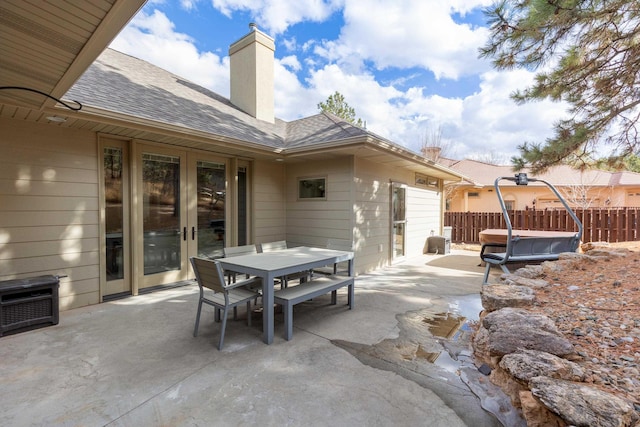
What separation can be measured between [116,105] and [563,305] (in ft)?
18.7

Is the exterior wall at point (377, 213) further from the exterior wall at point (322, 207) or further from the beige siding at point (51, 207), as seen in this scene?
the beige siding at point (51, 207)

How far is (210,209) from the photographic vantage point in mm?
5613

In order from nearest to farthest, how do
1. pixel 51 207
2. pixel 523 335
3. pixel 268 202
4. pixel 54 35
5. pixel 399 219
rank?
pixel 54 35 → pixel 523 335 → pixel 51 207 → pixel 268 202 → pixel 399 219

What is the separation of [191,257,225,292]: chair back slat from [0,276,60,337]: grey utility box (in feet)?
6.16

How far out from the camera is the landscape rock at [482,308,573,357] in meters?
2.02

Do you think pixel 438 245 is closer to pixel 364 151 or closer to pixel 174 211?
pixel 364 151

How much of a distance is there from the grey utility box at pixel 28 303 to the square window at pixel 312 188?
4.28 m

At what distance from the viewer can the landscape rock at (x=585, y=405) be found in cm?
134

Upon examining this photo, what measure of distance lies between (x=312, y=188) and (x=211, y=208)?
6.93 feet

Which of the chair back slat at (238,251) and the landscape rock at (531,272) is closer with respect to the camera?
the landscape rock at (531,272)

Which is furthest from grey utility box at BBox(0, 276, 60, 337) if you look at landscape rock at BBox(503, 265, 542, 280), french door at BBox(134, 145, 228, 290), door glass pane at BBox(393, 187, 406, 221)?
door glass pane at BBox(393, 187, 406, 221)

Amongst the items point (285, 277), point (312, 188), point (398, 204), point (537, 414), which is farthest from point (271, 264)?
point (398, 204)

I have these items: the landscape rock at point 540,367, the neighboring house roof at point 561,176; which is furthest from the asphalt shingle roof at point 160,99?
the neighboring house roof at point 561,176

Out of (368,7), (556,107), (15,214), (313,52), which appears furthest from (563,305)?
(313,52)
